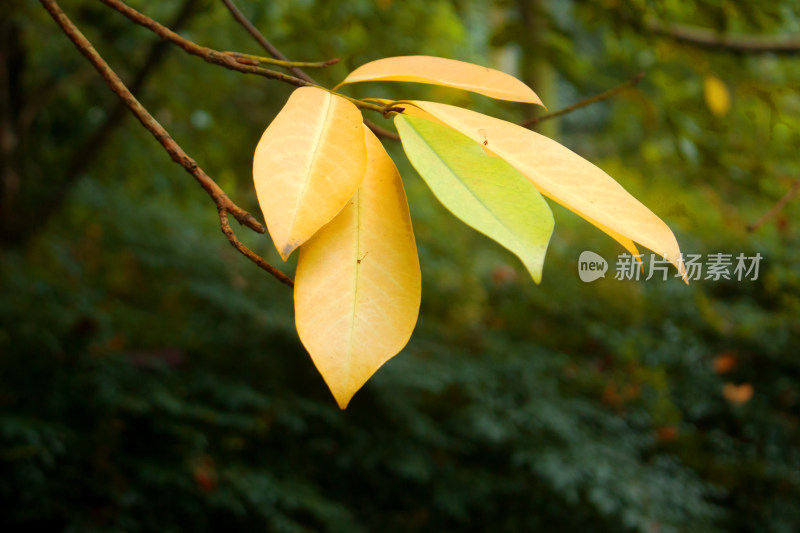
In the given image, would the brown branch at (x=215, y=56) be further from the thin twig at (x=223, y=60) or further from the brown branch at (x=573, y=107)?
the brown branch at (x=573, y=107)

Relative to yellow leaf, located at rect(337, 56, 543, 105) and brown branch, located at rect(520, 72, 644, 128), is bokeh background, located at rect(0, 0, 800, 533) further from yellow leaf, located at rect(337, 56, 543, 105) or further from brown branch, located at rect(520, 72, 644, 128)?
yellow leaf, located at rect(337, 56, 543, 105)

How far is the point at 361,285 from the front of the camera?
243mm

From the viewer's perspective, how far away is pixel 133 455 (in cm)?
149

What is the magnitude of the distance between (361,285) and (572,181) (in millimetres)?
91

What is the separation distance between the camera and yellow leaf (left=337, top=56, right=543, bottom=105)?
0.27 meters

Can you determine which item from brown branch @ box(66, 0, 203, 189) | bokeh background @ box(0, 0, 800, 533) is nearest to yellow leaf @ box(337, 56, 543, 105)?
bokeh background @ box(0, 0, 800, 533)

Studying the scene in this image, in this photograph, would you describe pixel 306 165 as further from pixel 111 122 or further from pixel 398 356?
pixel 398 356

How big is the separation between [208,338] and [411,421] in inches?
24.5

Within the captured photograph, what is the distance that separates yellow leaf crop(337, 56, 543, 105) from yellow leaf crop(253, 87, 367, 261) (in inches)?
0.8

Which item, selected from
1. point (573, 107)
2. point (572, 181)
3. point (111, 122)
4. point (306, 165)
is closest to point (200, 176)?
point (306, 165)

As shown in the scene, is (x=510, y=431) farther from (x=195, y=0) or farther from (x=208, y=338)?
(x=195, y=0)

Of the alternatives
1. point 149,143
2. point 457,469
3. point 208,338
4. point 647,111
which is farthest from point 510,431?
point 149,143

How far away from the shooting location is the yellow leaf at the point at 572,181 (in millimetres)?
223

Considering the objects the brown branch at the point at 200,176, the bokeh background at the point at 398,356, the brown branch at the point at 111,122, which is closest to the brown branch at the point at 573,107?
the brown branch at the point at 200,176
